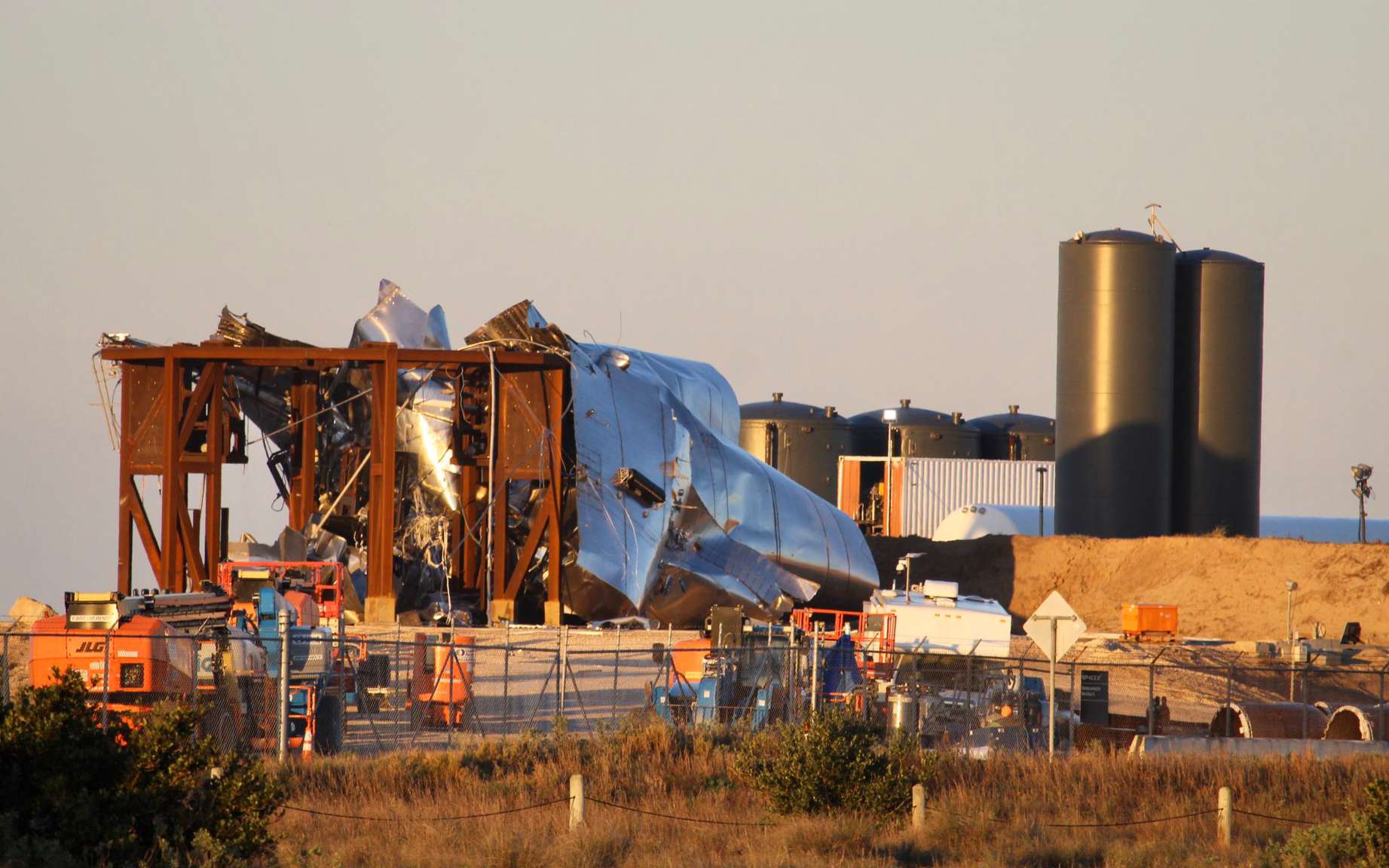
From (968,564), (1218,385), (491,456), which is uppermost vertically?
(1218,385)

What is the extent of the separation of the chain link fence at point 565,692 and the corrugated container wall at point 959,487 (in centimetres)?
4144

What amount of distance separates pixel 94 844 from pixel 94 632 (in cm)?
871

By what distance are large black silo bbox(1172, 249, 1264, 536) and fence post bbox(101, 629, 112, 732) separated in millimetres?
47887

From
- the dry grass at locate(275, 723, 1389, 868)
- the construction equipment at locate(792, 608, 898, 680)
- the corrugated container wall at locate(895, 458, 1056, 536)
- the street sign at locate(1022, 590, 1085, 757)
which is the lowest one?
the dry grass at locate(275, 723, 1389, 868)

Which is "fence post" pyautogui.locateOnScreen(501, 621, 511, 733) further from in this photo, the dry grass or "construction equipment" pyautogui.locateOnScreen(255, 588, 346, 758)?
"construction equipment" pyautogui.locateOnScreen(255, 588, 346, 758)

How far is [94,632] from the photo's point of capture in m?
19.5

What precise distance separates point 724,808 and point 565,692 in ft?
30.6

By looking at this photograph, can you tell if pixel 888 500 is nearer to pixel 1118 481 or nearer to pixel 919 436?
pixel 919 436

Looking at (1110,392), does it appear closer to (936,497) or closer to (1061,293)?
(1061,293)

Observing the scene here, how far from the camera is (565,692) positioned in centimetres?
2700

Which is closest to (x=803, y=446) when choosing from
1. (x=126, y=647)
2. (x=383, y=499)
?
(x=383, y=499)

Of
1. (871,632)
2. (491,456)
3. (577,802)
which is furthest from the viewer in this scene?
(491,456)

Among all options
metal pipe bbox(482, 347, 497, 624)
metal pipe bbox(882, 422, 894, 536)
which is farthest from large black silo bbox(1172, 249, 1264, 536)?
metal pipe bbox(482, 347, 497, 624)

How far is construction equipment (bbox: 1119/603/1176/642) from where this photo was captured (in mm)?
46094
